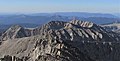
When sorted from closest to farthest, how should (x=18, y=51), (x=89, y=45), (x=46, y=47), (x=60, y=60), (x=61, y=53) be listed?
1. (x=60, y=60)
2. (x=61, y=53)
3. (x=46, y=47)
4. (x=18, y=51)
5. (x=89, y=45)

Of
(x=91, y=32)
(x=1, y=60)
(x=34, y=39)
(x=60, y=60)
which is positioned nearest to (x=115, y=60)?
(x=34, y=39)

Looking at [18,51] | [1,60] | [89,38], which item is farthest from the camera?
[89,38]

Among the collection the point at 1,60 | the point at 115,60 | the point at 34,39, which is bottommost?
the point at 115,60

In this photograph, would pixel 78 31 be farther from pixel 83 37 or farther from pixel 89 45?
pixel 89 45

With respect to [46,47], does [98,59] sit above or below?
below

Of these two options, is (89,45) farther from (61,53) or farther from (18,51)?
(61,53)

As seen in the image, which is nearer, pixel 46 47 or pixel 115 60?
pixel 46 47

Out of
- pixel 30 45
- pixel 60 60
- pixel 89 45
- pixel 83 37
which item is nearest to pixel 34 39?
pixel 30 45
